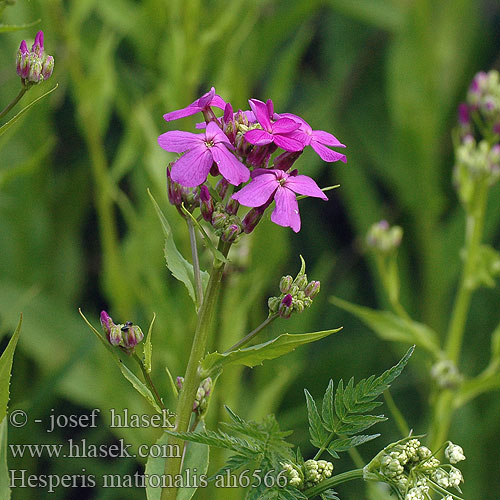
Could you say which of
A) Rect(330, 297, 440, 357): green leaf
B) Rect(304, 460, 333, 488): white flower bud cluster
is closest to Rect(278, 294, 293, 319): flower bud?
Rect(304, 460, 333, 488): white flower bud cluster

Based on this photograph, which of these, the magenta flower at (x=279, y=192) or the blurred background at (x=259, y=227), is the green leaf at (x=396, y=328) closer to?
the blurred background at (x=259, y=227)

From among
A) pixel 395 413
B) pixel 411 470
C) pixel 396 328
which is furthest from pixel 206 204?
pixel 396 328

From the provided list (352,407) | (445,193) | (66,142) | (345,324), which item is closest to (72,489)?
(345,324)

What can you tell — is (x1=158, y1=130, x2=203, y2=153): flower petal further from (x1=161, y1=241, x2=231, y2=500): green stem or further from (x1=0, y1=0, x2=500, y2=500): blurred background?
(x1=0, y1=0, x2=500, y2=500): blurred background

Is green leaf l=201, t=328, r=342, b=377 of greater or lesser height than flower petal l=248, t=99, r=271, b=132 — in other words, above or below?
below

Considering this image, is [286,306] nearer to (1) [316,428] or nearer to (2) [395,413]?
(1) [316,428]

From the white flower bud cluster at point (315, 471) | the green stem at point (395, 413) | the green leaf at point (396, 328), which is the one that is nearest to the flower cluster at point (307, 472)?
the white flower bud cluster at point (315, 471)
